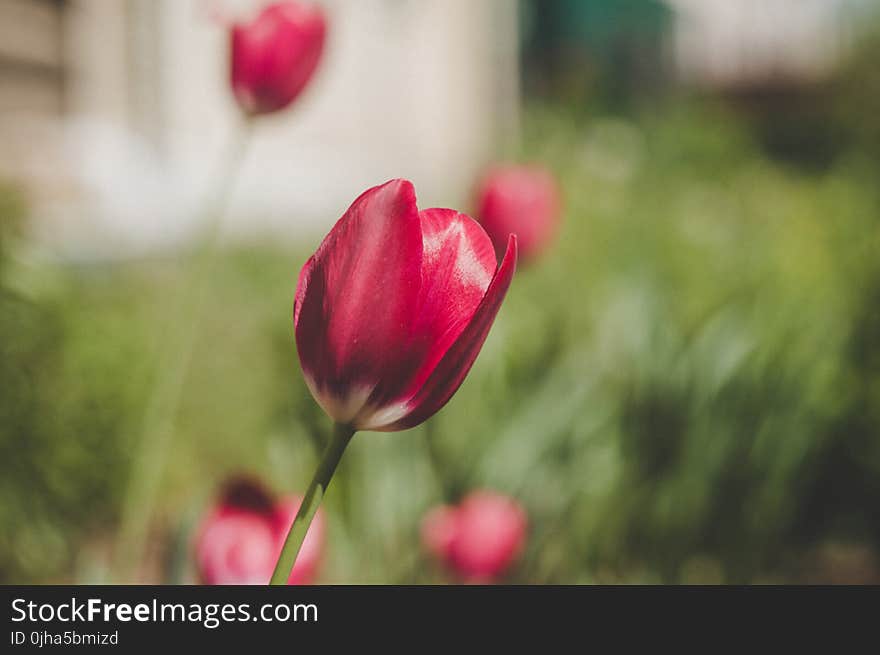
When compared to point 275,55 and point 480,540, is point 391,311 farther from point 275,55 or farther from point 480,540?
point 480,540

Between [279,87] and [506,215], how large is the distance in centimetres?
71

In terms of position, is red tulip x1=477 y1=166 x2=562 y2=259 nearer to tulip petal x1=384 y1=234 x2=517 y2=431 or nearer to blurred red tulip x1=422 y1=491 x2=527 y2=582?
blurred red tulip x1=422 y1=491 x2=527 y2=582

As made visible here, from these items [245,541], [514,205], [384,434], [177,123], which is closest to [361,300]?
[245,541]

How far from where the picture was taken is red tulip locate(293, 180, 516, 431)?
1.22ft

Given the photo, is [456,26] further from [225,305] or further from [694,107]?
[225,305]

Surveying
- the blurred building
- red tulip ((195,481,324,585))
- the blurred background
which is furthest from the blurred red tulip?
the blurred building

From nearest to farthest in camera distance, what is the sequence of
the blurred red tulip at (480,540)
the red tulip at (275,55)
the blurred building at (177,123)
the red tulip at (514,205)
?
1. the red tulip at (275,55)
2. the blurred red tulip at (480,540)
3. the red tulip at (514,205)
4. the blurred building at (177,123)

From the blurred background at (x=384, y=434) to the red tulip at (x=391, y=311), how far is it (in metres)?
0.55

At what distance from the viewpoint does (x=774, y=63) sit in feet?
50.5

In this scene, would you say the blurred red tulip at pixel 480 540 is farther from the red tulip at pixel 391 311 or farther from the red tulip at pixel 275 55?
the red tulip at pixel 391 311

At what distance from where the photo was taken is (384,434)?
1.73 metres

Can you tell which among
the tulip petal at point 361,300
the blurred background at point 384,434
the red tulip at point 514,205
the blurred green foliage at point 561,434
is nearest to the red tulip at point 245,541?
the blurred background at point 384,434

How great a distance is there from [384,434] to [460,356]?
1370 millimetres

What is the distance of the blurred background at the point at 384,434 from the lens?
5.73ft
